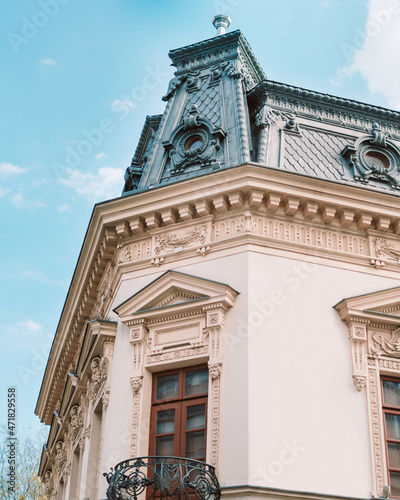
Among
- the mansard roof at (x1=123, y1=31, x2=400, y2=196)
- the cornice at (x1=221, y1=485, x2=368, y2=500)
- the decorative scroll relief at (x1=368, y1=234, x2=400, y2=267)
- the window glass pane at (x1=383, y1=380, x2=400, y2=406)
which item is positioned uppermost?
the mansard roof at (x1=123, y1=31, x2=400, y2=196)

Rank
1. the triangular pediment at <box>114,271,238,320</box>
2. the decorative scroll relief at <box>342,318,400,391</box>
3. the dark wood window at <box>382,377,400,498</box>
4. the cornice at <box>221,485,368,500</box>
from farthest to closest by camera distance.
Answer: the triangular pediment at <box>114,271,238,320</box>, the decorative scroll relief at <box>342,318,400,391</box>, the dark wood window at <box>382,377,400,498</box>, the cornice at <box>221,485,368,500</box>

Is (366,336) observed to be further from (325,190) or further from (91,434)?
(91,434)

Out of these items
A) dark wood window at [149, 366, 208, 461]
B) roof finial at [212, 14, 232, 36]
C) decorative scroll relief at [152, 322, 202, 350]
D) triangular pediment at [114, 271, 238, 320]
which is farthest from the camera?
roof finial at [212, 14, 232, 36]

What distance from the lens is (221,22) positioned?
21578 mm

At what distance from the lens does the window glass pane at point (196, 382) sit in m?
14.6

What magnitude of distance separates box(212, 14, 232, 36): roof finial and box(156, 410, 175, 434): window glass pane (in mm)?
11171

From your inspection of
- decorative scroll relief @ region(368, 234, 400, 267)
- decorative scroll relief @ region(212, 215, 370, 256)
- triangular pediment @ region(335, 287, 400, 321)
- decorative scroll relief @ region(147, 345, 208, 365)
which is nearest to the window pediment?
triangular pediment @ region(335, 287, 400, 321)

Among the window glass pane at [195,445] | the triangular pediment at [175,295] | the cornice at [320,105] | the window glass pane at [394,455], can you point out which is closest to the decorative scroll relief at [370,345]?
the window glass pane at [394,455]

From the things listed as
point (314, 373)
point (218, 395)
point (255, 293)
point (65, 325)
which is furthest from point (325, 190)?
point (65, 325)

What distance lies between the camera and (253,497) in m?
12.5

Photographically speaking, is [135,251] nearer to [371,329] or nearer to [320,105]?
[371,329]

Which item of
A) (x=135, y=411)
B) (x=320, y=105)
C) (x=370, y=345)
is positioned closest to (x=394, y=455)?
(x=370, y=345)

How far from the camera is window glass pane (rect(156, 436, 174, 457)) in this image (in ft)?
47.0

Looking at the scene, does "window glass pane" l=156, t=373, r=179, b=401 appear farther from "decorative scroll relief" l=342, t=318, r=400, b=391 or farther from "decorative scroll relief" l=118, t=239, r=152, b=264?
"decorative scroll relief" l=342, t=318, r=400, b=391
